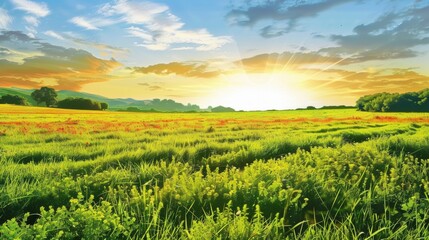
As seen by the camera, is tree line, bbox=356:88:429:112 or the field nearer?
the field

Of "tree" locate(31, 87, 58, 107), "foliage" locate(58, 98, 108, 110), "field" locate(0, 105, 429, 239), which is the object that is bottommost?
"field" locate(0, 105, 429, 239)

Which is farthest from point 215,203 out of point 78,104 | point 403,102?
point 78,104

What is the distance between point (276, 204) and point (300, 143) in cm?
939

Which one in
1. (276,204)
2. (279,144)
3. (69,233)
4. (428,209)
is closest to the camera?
(69,233)

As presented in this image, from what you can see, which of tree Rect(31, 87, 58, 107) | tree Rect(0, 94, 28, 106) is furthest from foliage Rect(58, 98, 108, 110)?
tree Rect(0, 94, 28, 106)

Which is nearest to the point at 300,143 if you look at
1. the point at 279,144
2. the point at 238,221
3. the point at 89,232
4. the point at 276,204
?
the point at 279,144

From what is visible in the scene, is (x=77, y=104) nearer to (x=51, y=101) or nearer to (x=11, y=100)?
(x=51, y=101)

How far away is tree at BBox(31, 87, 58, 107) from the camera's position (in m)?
100

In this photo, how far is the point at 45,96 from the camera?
100938 millimetres

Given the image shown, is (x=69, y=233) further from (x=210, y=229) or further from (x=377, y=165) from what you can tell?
(x=377, y=165)

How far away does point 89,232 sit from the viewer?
413cm

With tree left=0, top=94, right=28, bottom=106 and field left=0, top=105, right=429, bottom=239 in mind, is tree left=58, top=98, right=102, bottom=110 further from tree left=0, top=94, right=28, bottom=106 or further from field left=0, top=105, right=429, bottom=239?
field left=0, top=105, right=429, bottom=239

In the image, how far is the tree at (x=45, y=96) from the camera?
10025 centimetres

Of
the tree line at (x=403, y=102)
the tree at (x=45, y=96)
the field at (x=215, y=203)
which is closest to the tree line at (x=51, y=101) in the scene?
the tree at (x=45, y=96)
